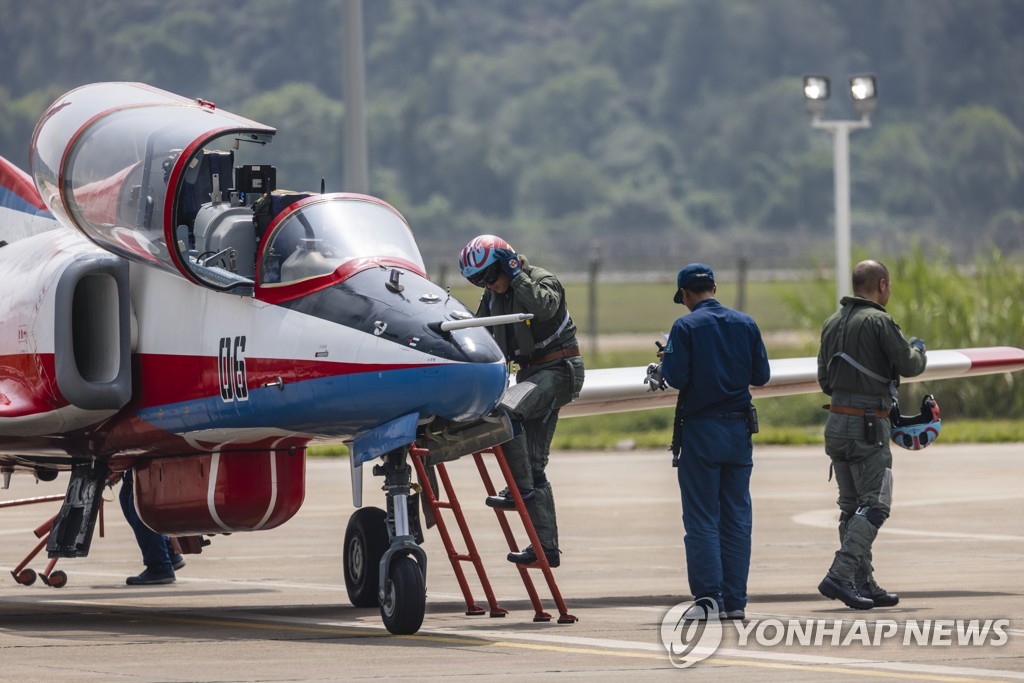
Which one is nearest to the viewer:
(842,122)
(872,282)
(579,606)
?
(579,606)

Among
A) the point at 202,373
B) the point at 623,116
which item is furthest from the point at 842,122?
the point at 623,116

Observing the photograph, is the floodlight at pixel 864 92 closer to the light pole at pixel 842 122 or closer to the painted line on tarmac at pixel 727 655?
the light pole at pixel 842 122

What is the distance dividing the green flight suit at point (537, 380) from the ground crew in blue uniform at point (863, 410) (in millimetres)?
1612

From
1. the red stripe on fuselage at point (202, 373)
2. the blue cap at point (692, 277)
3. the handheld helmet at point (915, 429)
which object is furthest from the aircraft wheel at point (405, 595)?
the handheld helmet at point (915, 429)

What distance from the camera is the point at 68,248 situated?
38.7 feet

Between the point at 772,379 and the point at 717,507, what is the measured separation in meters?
3.71

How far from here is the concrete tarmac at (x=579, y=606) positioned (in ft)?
28.9

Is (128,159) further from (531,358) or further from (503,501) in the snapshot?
(503,501)

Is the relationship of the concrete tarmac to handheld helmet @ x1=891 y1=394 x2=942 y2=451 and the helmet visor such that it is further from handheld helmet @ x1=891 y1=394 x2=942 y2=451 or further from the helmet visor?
the helmet visor

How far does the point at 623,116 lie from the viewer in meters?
194

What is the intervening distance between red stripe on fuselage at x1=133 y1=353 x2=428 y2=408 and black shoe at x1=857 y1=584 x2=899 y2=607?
340cm

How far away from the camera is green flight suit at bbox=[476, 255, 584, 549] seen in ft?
37.0

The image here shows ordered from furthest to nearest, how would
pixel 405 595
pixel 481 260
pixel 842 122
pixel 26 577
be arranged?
pixel 842 122 < pixel 26 577 < pixel 481 260 < pixel 405 595

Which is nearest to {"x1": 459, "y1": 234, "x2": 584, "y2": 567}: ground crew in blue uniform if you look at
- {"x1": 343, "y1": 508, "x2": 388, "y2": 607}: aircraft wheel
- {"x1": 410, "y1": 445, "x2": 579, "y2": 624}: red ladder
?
{"x1": 410, "y1": 445, "x2": 579, "y2": 624}: red ladder
